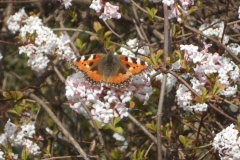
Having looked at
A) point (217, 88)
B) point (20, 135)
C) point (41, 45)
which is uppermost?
point (41, 45)

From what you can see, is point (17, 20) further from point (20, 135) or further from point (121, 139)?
point (121, 139)

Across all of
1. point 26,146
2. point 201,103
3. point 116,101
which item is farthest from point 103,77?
point 26,146

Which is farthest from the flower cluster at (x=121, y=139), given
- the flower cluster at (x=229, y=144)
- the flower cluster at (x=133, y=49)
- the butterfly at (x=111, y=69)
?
the flower cluster at (x=229, y=144)

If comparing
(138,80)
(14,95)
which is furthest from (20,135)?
(138,80)

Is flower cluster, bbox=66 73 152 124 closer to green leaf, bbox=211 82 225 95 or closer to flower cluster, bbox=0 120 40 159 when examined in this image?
green leaf, bbox=211 82 225 95

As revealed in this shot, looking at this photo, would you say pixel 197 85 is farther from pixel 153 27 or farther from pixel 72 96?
pixel 153 27

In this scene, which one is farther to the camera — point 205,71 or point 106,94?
point 205,71

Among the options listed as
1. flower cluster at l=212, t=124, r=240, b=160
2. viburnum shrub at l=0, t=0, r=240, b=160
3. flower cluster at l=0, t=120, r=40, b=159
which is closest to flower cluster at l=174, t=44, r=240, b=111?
viburnum shrub at l=0, t=0, r=240, b=160
